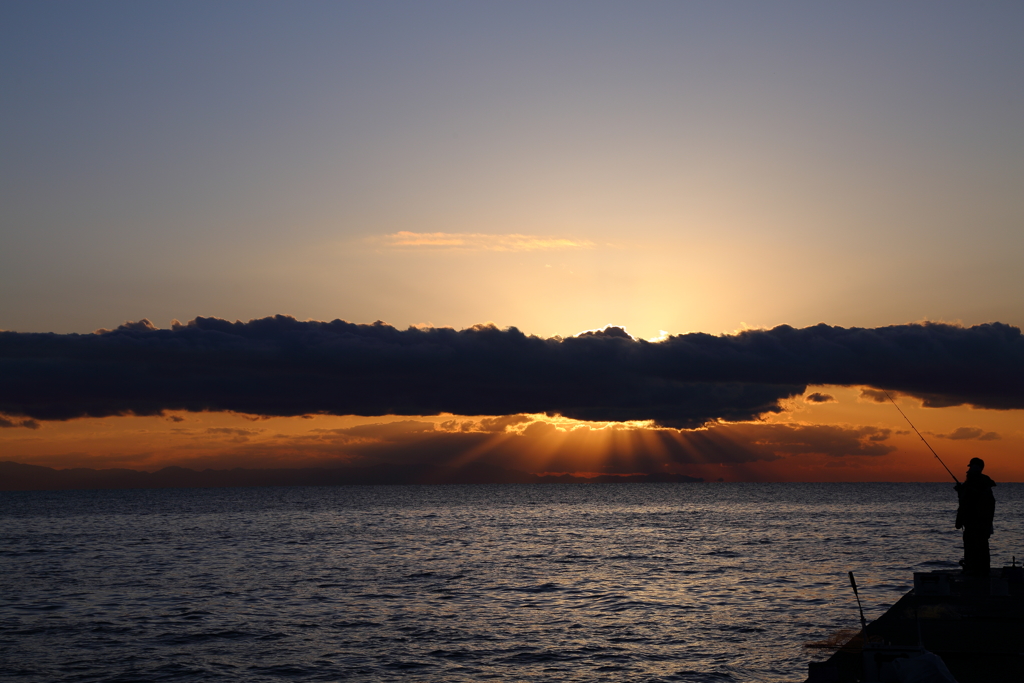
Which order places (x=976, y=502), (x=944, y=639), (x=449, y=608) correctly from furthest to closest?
(x=449, y=608), (x=976, y=502), (x=944, y=639)

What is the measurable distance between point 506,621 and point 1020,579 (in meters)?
14.8

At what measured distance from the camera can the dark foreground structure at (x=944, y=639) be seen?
10477 millimetres

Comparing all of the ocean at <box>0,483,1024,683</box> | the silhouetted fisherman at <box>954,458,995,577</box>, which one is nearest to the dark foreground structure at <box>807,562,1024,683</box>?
the silhouetted fisherman at <box>954,458,995,577</box>

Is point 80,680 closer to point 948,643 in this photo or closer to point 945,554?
point 948,643

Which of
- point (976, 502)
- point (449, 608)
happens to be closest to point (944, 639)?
point (976, 502)

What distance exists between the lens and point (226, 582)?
130 feet

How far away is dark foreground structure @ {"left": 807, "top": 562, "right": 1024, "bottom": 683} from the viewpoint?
34.4 ft

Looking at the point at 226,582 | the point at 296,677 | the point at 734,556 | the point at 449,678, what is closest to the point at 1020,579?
the point at 449,678

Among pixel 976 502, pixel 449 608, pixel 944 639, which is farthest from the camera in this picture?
pixel 449 608

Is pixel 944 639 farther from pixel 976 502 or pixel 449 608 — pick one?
pixel 449 608

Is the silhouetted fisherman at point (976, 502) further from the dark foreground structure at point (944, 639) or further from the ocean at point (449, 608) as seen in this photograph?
the ocean at point (449, 608)

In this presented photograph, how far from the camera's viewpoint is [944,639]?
14.5 m

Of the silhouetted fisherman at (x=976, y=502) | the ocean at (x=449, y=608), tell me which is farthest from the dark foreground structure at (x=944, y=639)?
the ocean at (x=449, y=608)

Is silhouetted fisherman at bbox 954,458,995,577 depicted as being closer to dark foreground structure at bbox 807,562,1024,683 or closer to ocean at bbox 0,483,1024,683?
dark foreground structure at bbox 807,562,1024,683
